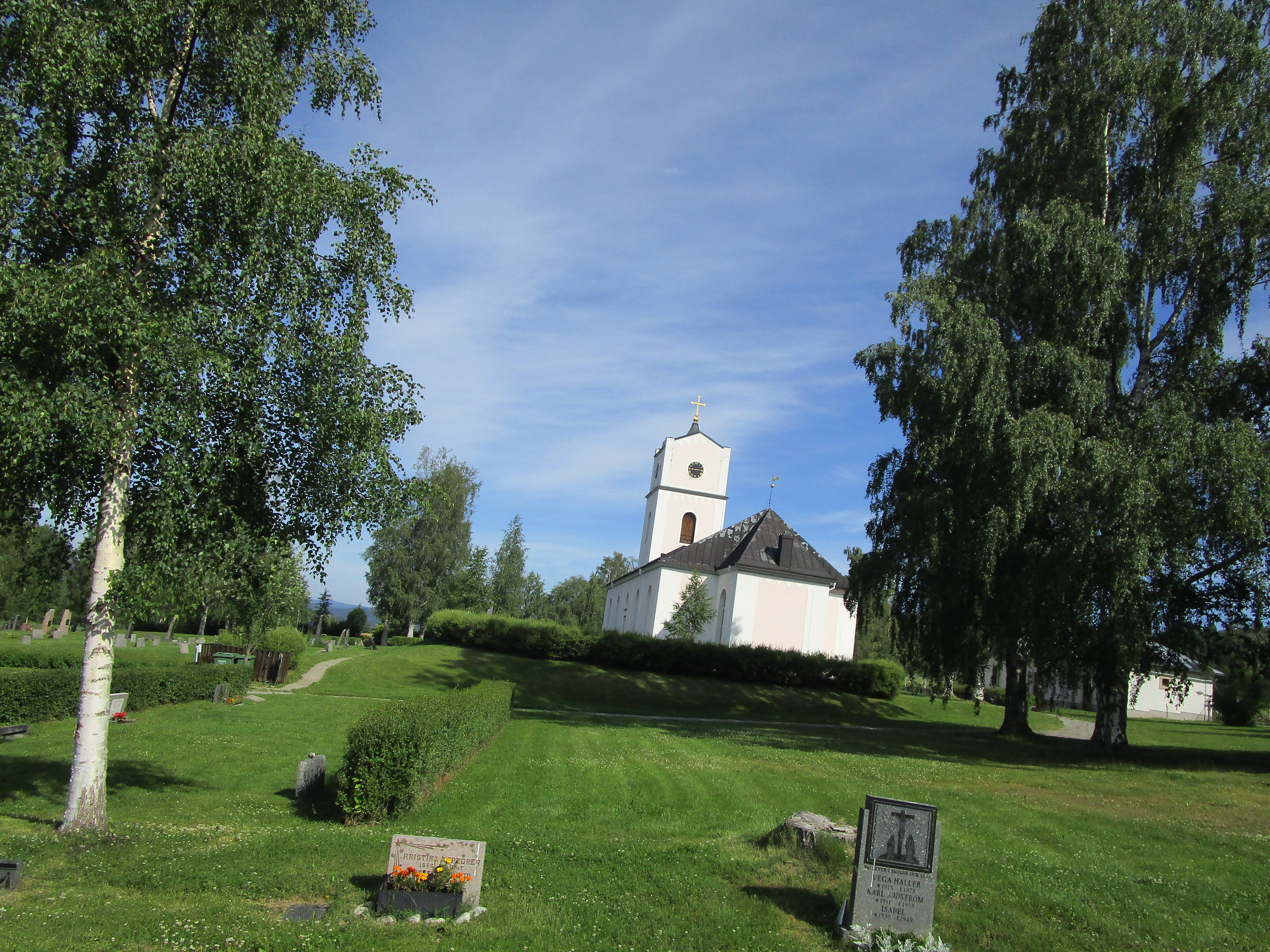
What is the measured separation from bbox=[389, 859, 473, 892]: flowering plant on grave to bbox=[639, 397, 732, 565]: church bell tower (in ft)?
159

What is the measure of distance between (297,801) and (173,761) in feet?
12.2

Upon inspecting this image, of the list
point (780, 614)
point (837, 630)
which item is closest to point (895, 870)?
point (780, 614)

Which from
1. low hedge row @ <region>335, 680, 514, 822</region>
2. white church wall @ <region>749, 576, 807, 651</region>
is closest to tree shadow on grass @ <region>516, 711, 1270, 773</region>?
low hedge row @ <region>335, 680, 514, 822</region>

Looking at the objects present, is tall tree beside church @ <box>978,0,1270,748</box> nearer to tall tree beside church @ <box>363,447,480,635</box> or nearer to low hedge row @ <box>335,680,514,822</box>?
low hedge row @ <box>335,680,514,822</box>

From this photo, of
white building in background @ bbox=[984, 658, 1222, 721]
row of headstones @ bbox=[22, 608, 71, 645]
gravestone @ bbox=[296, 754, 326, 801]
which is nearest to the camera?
gravestone @ bbox=[296, 754, 326, 801]

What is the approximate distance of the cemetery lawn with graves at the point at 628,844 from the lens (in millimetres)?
6895

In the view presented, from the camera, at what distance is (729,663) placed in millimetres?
39656

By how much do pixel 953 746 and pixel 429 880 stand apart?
60.2ft

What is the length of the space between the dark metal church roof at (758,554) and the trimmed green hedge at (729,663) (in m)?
5.41

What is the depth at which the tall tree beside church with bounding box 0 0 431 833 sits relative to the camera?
8.39 metres

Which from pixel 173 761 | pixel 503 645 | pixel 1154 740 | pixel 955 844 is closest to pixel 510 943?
pixel 955 844

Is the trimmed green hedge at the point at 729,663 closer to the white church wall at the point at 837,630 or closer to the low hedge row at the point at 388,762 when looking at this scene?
the white church wall at the point at 837,630

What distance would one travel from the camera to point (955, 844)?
32.7 feet

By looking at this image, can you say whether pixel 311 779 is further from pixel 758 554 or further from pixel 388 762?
pixel 758 554
